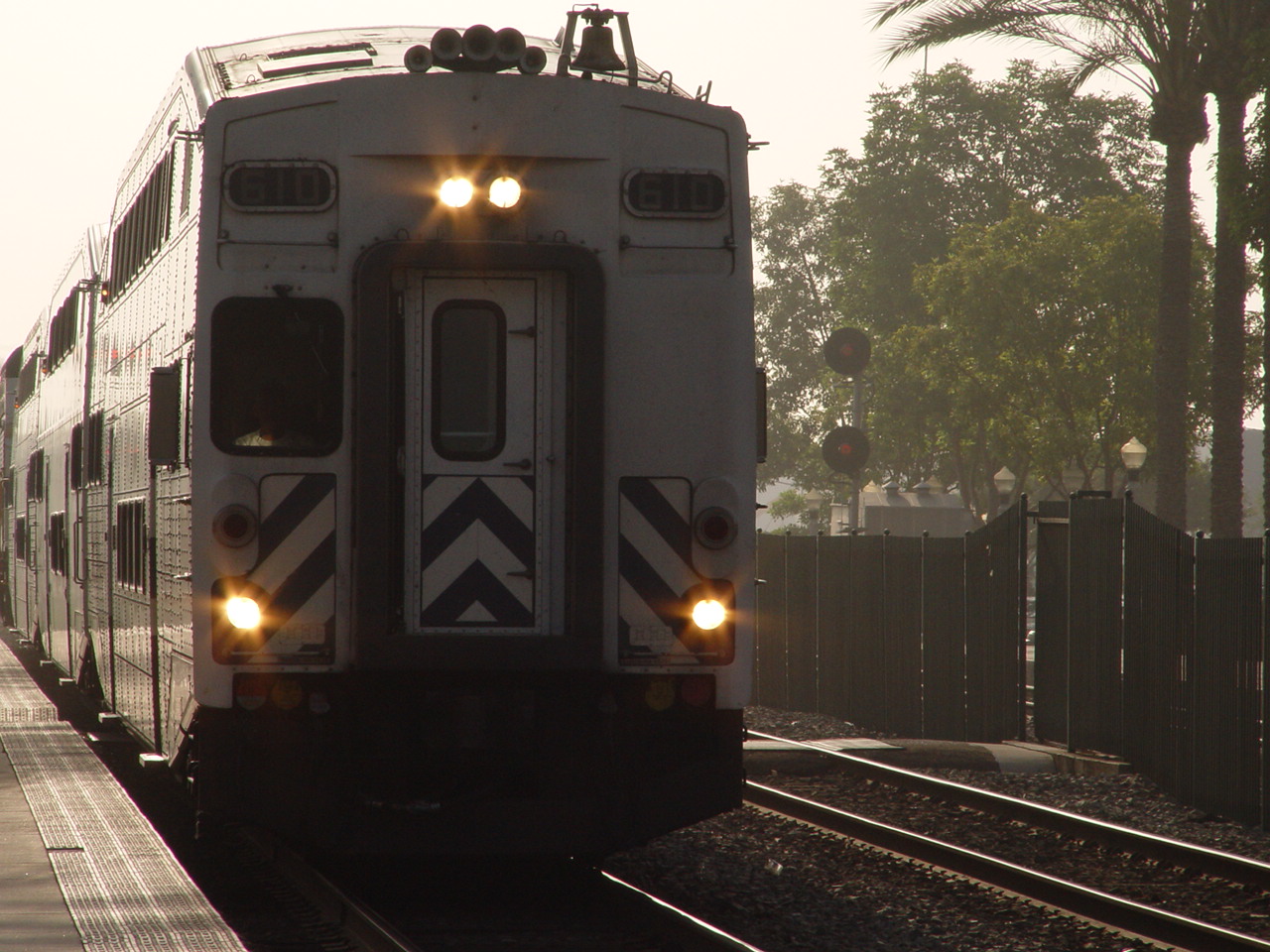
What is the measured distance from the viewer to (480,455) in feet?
25.9

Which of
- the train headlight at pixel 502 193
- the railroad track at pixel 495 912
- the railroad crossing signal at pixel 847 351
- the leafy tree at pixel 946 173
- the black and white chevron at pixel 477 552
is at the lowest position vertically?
the railroad track at pixel 495 912

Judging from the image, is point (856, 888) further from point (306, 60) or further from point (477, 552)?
point (306, 60)

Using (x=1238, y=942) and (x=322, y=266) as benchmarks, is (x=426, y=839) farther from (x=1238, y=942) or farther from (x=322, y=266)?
(x=1238, y=942)

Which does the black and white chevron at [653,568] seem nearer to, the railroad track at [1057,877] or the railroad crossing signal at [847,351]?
the railroad track at [1057,877]

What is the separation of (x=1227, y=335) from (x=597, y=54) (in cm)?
2057

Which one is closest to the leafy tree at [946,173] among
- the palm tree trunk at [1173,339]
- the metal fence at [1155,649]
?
the palm tree trunk at [1173,339]

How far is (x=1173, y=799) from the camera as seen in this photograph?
12.1 m

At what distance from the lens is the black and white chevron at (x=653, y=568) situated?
311 inches

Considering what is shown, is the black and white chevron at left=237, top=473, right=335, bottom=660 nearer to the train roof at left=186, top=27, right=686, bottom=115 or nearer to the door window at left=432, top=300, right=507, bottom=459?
the door window at left=432, top=300, right=507, bottom=459

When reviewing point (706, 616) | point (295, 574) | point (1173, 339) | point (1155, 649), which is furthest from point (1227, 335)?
point (295, 574)

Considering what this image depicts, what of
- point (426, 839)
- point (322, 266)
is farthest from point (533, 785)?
point (322, 266)

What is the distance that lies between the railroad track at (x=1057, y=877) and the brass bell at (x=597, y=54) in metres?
4.23

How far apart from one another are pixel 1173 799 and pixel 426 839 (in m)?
6.25

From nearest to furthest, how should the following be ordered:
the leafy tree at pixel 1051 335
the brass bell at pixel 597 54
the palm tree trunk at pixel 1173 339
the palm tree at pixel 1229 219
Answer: the brass bell at pixel 597 54 < the palm tree at pixel 1229 219 < the palm tree trunk at pixel 1173 339 < the leafy tree at pixel 1051 335
